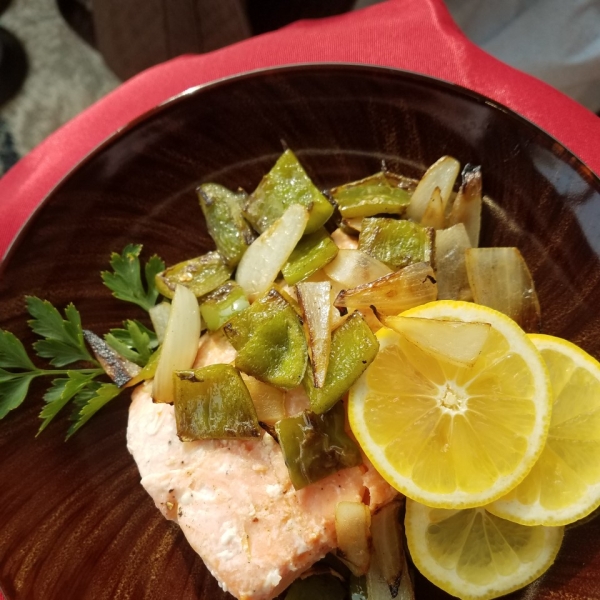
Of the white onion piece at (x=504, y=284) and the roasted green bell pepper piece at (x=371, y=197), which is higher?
the roasted green bell pepper piece at (x=371, y=197)

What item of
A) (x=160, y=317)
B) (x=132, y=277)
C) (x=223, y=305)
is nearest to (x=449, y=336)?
(x=223, y=305)

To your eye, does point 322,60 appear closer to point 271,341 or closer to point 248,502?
point 271,341

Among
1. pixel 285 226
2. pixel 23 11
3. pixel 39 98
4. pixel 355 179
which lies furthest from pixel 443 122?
pixel 23 11

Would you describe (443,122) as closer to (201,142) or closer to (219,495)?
(201,142)

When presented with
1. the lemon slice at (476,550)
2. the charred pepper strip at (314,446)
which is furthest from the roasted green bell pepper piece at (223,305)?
the lemon slice at (476,550)

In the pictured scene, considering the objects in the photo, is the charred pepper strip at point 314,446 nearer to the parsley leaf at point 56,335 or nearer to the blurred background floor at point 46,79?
the parsley leaf at point 56,335

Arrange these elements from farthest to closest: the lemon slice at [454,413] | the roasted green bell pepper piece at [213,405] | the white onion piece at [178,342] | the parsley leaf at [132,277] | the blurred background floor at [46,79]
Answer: the blurred background floor at [46,79], the parsley leaf at [132,277], the white onion piece at [178,342], the roasted green bell pepper piece at [213,405], the lemon slice at [454,413]
